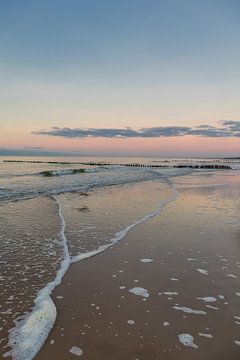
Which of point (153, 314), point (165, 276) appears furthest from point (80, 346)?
point (165, 276)

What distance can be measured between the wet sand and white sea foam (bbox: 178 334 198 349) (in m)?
0.05

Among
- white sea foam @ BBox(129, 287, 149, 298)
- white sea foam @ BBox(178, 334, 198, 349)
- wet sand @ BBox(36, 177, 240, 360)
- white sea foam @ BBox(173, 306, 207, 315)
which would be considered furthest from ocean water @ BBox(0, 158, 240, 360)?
white sea foam @ BBox(173, 306, 207, 315)

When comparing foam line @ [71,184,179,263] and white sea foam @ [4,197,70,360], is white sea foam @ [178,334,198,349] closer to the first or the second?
white sea foam @ [4,197,70,360]

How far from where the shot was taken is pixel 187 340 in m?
4.24

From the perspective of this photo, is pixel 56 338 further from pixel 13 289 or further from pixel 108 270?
pixel 108 270

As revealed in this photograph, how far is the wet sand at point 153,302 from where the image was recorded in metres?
4.07

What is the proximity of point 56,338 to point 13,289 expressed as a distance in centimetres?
188

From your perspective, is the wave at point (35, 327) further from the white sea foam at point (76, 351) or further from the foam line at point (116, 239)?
the foam line at point (116, 239)

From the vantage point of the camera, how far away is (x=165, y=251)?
26.5 feet

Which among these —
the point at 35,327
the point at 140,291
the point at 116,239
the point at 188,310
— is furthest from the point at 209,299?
the point at 116,239

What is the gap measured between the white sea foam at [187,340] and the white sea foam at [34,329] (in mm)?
1835

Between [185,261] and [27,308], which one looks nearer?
[27,308]

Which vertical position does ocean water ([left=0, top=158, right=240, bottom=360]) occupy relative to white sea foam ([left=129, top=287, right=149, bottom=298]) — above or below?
below

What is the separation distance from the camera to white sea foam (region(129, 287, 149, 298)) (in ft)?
18.4
